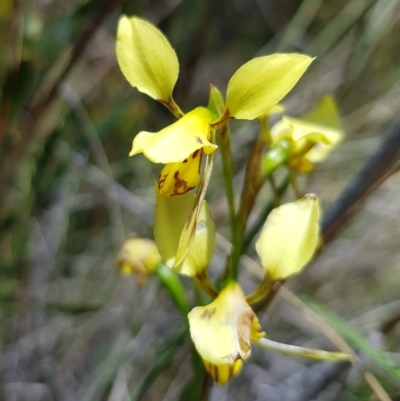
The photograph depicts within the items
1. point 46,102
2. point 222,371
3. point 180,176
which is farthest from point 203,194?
point 46,102

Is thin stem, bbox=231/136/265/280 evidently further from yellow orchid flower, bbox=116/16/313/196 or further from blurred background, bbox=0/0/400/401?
blurred background, bbox=0/0/400/401

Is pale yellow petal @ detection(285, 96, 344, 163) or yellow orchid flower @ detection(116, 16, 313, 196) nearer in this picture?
yellow orchid flower @ detection(116, 16, 313, 196)

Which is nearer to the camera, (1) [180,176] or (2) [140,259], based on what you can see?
(1) [180,176]

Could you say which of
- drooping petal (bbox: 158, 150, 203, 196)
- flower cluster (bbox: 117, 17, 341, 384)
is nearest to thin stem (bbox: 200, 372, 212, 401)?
flower cluster (bbox: 117, 17, 341, 384)

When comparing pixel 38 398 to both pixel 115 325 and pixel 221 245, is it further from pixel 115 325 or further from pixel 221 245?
pixel 221 245

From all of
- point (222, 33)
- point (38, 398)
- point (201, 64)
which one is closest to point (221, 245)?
point (38, 398)

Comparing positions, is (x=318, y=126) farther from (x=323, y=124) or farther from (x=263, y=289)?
(x=263, y=289)
